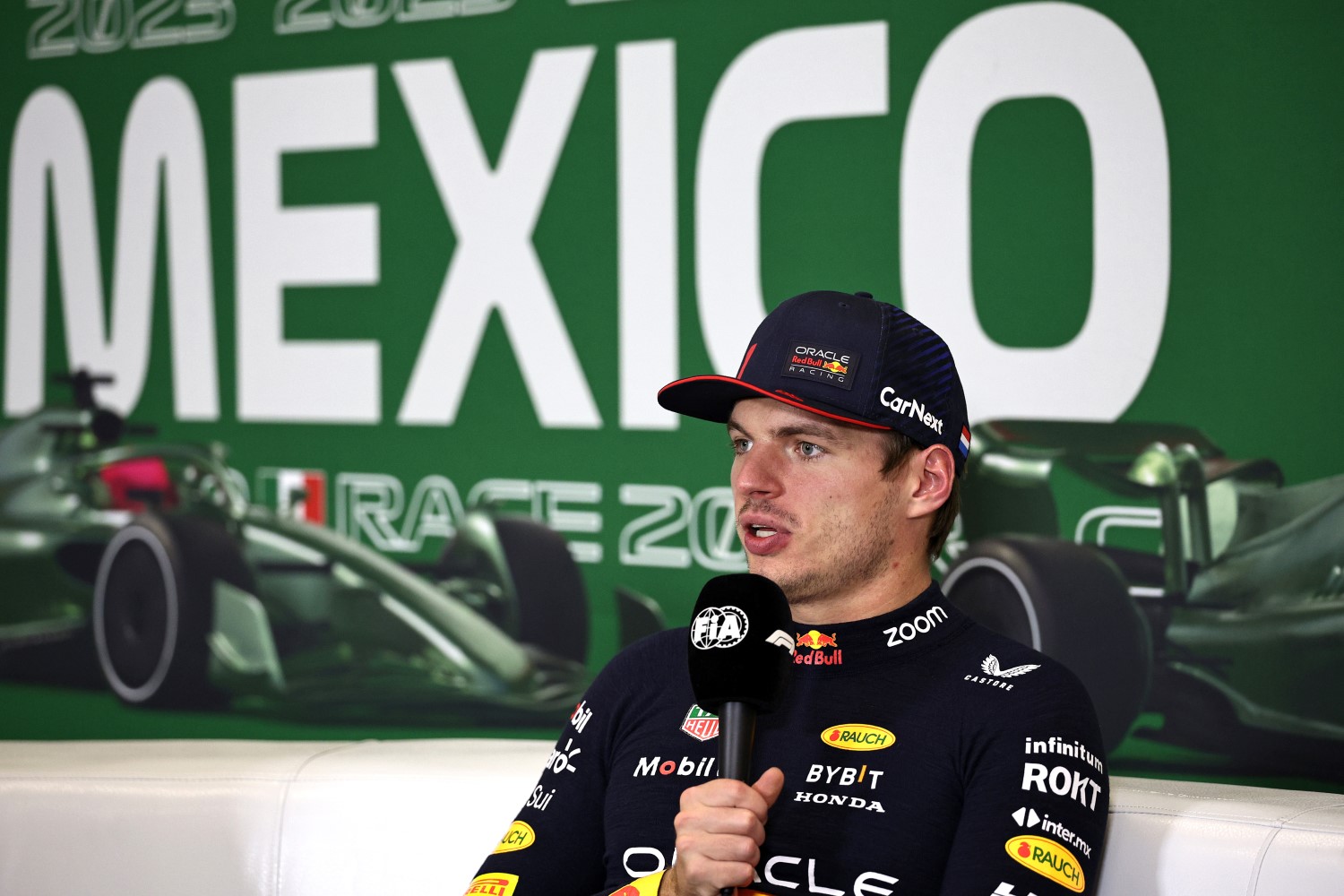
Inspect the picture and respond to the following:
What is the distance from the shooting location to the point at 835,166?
7.66 ft

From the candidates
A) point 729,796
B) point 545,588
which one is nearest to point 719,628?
point 729,796

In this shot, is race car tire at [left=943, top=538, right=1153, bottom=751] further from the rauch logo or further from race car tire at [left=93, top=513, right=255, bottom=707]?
race car tire at [left=93, top=513, right=255, bottom=707]

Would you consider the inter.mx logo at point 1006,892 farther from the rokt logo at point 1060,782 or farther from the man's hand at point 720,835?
the man's hand at point 720,835

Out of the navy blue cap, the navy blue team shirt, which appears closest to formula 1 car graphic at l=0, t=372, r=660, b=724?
the navy blue team shirt

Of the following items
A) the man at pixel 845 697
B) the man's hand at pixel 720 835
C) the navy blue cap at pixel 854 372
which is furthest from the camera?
the navy blue cap at pixel 854 372

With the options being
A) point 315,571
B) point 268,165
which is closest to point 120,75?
point 268,165

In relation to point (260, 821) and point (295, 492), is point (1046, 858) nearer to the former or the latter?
point (260, 821)

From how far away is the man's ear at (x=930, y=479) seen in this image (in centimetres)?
155

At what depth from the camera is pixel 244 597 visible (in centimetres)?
282

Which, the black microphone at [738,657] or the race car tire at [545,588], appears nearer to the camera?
the black microphone at [738,657]

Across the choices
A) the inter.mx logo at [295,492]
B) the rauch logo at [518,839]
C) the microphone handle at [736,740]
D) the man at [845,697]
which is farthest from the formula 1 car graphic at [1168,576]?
the inter.mx logo at [295,492]

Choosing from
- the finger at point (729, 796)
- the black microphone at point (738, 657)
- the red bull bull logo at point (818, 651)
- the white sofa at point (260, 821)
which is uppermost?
the black microphone at point (738, 657)

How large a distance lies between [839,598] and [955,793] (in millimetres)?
255

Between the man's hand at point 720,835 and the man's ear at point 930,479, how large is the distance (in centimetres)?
48
